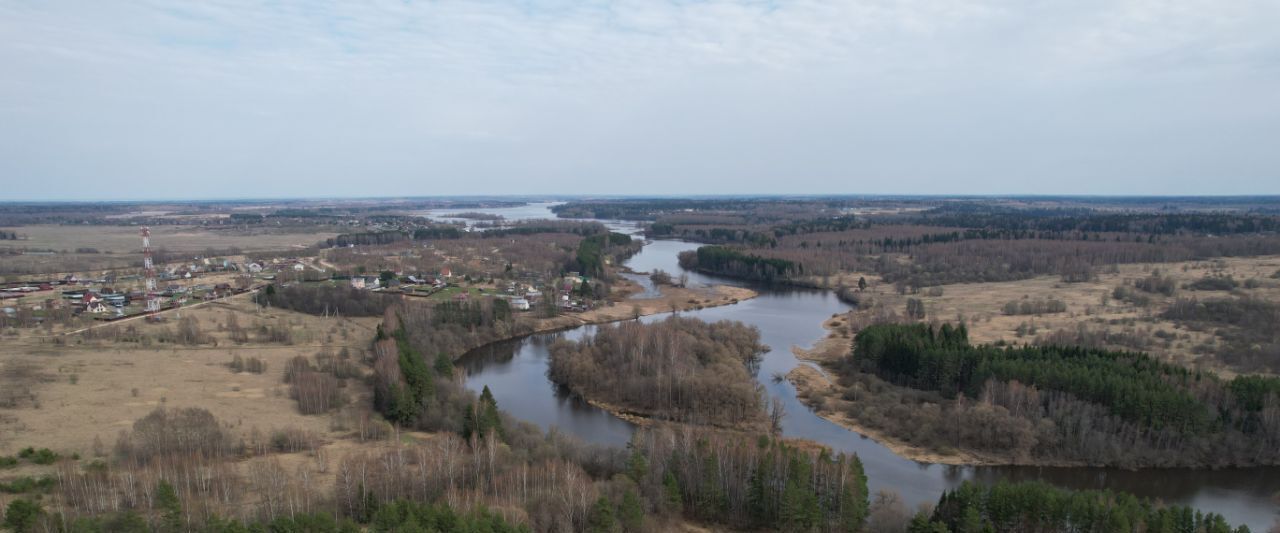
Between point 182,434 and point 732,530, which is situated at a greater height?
point 182,434

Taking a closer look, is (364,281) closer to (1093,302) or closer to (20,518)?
(20,518)

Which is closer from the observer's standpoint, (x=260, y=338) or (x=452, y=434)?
(x=452, y=434)

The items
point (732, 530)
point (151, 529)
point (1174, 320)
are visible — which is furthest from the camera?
point (1174, 320)

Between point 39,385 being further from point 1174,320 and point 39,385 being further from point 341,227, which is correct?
point 341,227

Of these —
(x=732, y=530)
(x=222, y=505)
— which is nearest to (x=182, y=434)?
(x=222, y=505)

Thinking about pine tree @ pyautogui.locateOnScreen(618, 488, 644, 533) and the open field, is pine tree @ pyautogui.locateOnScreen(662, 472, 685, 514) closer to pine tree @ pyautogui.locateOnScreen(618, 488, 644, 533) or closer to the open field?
pine tree @ pyautogui.locateOnScreen(618, 488, 644, 533)

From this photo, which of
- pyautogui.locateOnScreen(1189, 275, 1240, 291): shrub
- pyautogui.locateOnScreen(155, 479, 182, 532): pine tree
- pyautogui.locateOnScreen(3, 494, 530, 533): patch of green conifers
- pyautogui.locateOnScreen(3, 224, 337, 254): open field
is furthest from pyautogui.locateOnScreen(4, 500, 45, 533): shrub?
pyautogui.locateOnScreen(3, 224, 337, 254): open field

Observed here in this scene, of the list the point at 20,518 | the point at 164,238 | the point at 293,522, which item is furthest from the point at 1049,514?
the point at 164,238

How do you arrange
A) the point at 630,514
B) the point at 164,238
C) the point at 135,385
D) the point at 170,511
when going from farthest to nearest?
the point at 164,238 → the point at 135,385 → the point at 630,514 → the point at 170,511
